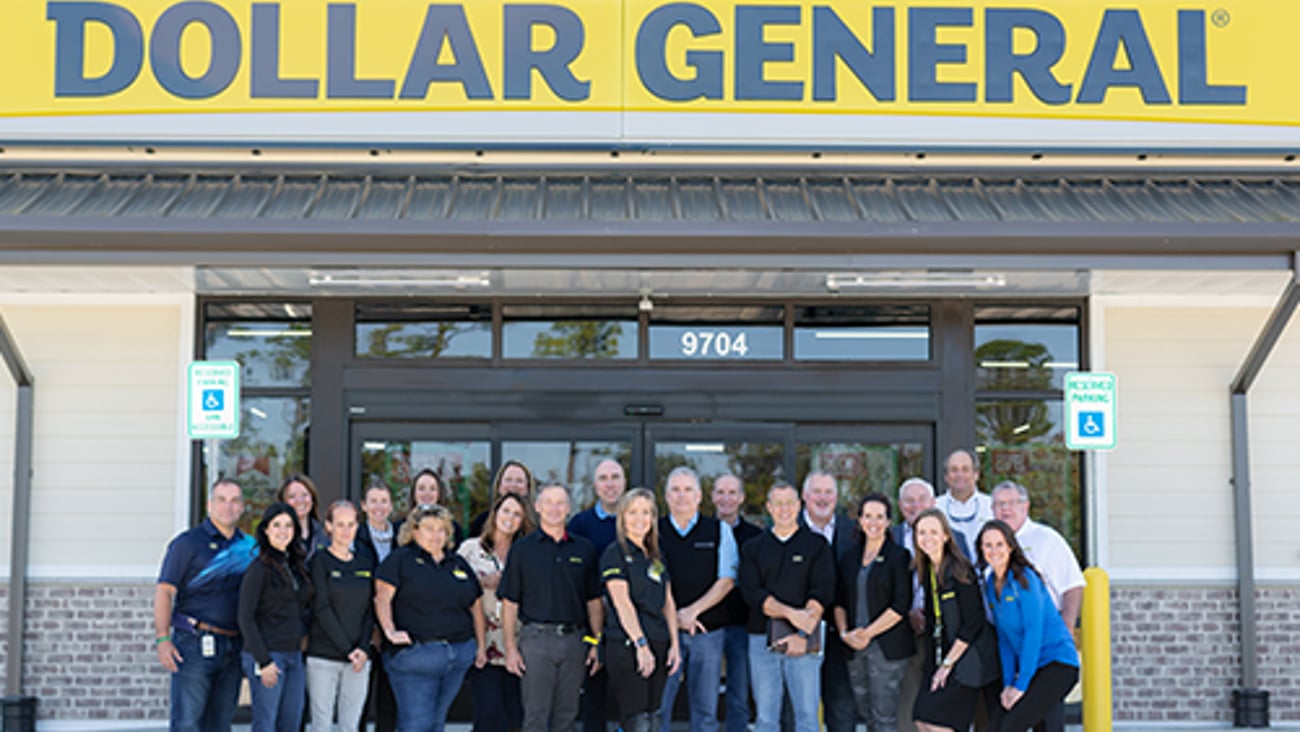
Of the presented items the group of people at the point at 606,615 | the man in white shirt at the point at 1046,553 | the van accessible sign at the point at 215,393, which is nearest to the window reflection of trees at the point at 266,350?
the van accessible sign at the point at 215,393

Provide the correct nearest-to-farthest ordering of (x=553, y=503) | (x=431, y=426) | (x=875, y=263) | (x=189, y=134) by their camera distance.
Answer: (x=553, y=503) → (x=875, y=263) → (x=189, y=134) → (x=431, y=426)

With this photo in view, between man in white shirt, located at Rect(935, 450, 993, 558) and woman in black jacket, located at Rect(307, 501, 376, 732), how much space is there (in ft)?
12.5

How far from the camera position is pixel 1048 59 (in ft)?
34.8

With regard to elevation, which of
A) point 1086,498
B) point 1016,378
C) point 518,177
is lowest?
point 1086,498

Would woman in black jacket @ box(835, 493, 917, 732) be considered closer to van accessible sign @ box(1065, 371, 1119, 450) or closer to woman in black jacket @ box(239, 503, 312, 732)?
van accessible sign @ box(1065, 371, 1119, 450)

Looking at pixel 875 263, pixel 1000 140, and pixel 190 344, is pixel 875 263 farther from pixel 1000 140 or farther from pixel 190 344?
pixel 190 344

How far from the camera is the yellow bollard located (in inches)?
355

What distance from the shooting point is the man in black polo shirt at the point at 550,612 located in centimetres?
836

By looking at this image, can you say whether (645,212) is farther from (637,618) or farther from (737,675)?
(737,675)

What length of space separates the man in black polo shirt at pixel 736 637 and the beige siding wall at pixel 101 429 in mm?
4480

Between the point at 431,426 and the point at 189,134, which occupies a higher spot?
the point at 189,134

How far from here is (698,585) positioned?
8.77 meters

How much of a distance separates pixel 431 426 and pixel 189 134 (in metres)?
2.83

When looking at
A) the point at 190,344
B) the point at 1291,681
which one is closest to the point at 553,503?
the point at 190,344
